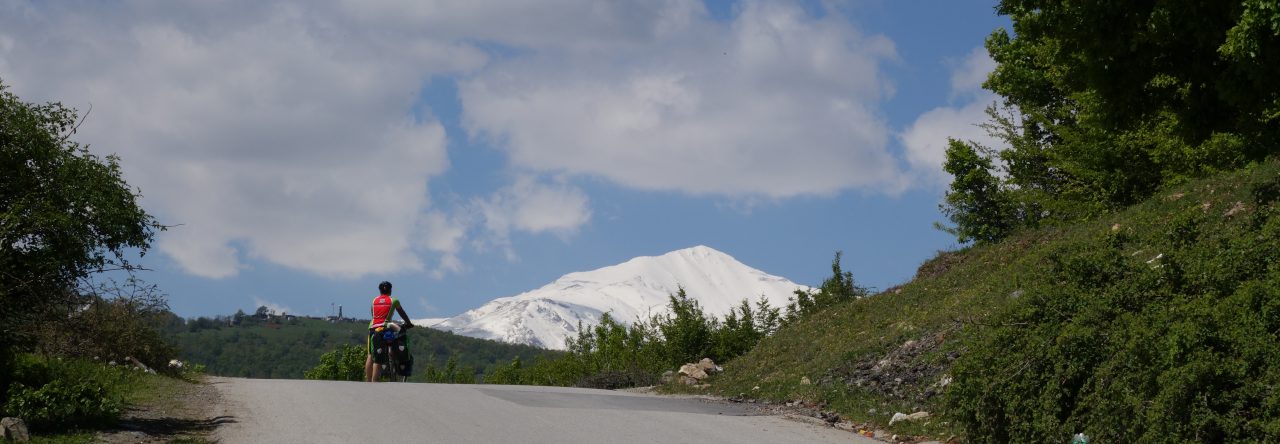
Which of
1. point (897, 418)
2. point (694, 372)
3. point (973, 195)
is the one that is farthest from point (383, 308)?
point (973, 195)

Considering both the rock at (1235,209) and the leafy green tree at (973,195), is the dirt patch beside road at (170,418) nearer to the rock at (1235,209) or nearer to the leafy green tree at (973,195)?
the rock at (1235,209)

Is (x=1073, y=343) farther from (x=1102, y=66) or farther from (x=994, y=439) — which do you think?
(x=1102, y=66)

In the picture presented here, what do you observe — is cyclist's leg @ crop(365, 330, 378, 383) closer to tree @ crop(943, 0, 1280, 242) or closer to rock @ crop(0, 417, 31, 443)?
rock @ crop(0, 417, 31, 443)

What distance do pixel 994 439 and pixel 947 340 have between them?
542 centimetres

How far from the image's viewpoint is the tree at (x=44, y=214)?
31.4 ft

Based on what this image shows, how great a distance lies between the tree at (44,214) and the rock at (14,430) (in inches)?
52.7

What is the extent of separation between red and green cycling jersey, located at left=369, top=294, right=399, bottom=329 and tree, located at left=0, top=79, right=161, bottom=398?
782cm

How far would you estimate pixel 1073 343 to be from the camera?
898 cm

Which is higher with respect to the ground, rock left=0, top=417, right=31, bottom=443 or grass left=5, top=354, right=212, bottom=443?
grass left=5, top=354, right=212, bottom=443

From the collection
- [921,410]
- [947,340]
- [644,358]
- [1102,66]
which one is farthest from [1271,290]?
[644,358]

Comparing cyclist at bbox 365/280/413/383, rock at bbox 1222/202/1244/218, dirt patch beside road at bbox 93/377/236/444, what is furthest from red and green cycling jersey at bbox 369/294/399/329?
rock at bbox 1222/202/1244/218

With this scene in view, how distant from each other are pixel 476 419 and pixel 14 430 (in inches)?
169

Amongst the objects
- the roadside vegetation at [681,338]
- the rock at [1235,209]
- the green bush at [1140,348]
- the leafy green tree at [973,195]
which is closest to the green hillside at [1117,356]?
the green bush at [1140,348]

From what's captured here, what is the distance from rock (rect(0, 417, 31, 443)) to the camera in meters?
8.55
